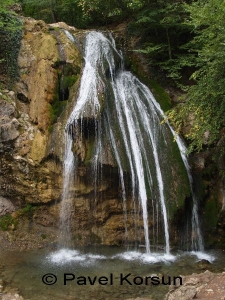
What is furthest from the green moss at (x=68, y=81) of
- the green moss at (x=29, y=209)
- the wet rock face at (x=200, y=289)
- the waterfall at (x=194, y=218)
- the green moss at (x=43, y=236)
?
the wet rock face at (x=200, y=289)

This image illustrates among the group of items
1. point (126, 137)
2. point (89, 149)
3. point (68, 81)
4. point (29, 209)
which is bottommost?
point (29, 209)

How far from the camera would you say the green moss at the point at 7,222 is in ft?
29.5

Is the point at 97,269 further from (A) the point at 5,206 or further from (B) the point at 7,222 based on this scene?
(A) the point at 5,206

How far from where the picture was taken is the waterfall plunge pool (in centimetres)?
642

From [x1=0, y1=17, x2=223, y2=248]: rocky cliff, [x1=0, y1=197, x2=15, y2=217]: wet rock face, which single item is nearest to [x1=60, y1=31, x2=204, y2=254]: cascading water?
[x1=0, y1=17, x2=223, y2=248]: rocky cliff

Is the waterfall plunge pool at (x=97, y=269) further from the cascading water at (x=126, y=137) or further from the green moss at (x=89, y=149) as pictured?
the green moss at (x=89, y=149)

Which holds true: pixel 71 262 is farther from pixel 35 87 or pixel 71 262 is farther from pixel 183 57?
pixel 183 57

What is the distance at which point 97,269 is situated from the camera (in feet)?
24.2

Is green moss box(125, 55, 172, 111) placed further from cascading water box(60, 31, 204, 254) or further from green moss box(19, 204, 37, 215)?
green moss box(19, 204, 37, 215)

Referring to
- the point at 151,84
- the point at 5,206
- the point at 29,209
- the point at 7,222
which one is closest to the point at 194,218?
the point at 29,209

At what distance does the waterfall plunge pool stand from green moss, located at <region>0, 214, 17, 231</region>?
80 cm

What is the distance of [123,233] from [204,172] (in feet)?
10.0

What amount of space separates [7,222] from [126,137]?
13.6 feet

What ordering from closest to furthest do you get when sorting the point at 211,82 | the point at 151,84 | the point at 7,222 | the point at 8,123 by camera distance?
the point at 211,82
the point at 7,222
the point at 8,123
the point at 151,84
